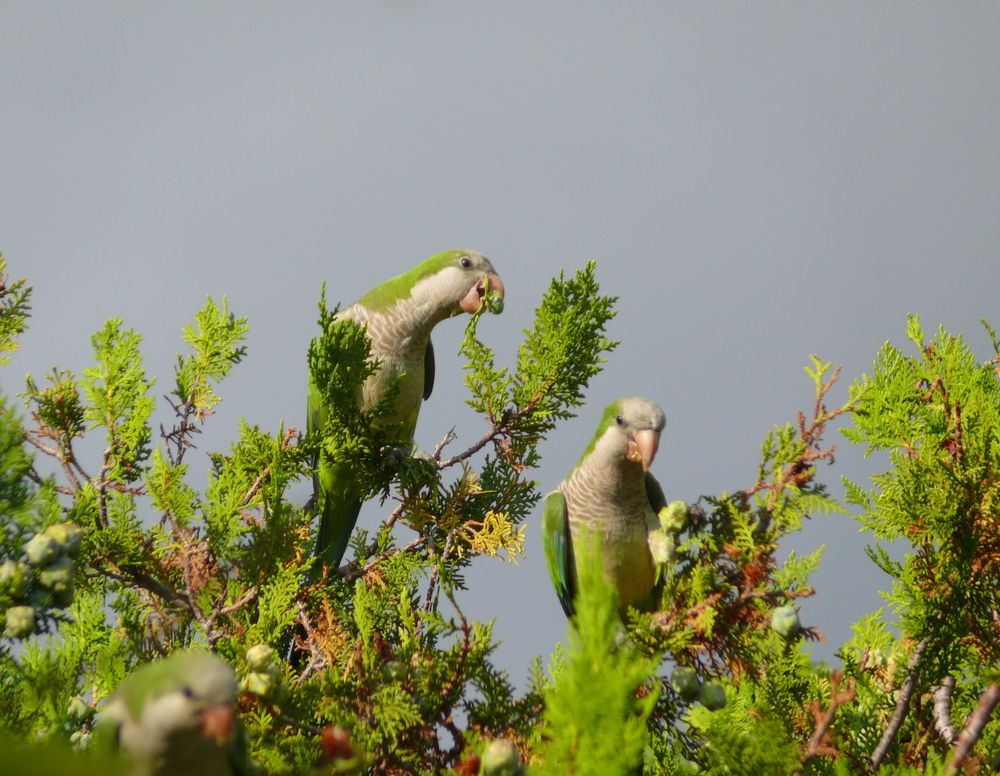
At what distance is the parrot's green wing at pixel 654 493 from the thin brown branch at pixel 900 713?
752 mm

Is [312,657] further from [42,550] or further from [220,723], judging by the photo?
[220,723]

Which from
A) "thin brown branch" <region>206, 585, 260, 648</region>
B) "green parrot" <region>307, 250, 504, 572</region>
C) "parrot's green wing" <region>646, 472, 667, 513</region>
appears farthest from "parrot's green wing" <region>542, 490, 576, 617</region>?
"thin brown branch" <region>206, 585, 260, 648</region>

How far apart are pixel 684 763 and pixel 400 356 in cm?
145

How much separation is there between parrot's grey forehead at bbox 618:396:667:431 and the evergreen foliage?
16cm

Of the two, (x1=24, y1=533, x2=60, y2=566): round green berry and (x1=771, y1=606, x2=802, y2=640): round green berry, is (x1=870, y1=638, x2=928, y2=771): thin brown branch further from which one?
(x1=24, y1=533, x2=60, y2=566): round green berry

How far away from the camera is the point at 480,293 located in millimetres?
2889

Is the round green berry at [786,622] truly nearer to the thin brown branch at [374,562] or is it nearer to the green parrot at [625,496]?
the green parrot at [625,496]

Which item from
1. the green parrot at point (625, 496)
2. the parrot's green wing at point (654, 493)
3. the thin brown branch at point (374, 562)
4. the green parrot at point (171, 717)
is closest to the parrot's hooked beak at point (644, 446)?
the green parrot at point (625, 496)

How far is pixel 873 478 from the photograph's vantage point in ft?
7.25

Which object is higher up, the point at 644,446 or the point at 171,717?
the point at 644,446

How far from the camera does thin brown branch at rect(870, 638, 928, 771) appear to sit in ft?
5.14

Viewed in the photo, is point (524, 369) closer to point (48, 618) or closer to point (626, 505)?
point (626, 505)

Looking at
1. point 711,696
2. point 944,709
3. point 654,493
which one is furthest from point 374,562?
point 944,709

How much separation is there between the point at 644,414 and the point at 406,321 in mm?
991
